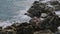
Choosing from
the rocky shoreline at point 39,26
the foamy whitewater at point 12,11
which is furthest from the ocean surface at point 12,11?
the rocky shoreline at point 39,26

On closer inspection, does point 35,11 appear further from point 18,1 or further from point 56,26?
point 18,1

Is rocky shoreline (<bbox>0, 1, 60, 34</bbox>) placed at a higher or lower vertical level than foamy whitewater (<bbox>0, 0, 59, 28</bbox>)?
lower

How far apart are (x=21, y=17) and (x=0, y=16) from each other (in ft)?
3.59

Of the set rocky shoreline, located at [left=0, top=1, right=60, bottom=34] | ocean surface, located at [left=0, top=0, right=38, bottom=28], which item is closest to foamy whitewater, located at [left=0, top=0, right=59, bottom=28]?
ocean surface, located at [left=0, top=0, right=38, bottom=28]

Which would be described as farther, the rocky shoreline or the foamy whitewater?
the foamy whitewater

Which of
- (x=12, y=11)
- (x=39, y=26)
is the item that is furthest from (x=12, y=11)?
(x=39, y=26)

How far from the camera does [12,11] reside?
30.8ft

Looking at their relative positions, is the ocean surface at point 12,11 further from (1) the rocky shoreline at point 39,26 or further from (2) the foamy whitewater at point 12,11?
(1) the rocky shoreline at point 39,26

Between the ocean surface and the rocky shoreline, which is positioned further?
the ocean surface

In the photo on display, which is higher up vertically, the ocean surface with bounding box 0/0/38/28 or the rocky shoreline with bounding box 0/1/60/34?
the ocean surface with bounding box 0/0/38/28

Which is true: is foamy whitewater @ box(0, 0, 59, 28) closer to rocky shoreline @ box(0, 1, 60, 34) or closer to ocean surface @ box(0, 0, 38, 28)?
ocean surface @ box(0, 0, 38, 28)

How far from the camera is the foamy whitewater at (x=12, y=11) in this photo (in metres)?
7.95

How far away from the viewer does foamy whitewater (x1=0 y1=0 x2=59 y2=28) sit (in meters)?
7.95

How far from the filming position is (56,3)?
934cm
